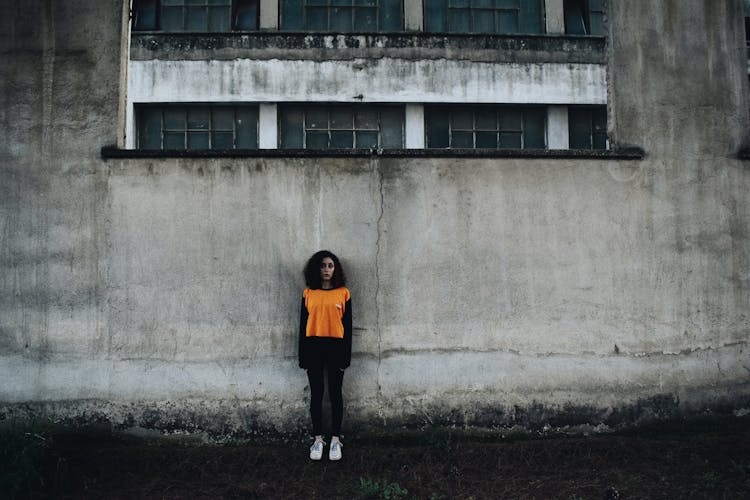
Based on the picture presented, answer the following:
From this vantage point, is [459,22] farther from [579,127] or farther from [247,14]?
[247,14]

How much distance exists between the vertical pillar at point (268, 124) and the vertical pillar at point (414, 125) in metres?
3.50

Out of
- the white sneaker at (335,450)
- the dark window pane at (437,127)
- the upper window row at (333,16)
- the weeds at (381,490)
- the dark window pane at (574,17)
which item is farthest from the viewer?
the dark window pane at (574,17)

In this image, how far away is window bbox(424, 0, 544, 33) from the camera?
59.3 feet

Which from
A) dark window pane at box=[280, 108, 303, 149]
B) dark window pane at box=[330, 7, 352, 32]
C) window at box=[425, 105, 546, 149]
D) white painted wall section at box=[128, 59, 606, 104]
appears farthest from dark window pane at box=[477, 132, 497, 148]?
dark window pane at box=[280, 108, 303, 149]

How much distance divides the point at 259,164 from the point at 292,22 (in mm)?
12632

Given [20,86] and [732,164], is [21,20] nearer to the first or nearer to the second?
[20,86]

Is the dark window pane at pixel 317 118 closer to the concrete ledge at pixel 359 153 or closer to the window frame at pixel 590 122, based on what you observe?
the window frame at pixel 590 122

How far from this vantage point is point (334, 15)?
58.3 ft

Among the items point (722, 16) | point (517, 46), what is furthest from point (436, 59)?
point (722, 16)

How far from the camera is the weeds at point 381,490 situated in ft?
17.8

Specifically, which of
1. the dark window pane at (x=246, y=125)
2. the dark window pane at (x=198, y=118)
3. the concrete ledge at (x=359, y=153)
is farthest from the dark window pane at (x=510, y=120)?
the concrete ledge at (x=359, y=153)

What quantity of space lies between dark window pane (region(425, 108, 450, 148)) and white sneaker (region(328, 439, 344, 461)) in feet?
43.5

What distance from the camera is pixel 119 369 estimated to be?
6.29 metres

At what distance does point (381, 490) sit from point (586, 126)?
1561 centimetres
